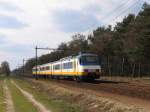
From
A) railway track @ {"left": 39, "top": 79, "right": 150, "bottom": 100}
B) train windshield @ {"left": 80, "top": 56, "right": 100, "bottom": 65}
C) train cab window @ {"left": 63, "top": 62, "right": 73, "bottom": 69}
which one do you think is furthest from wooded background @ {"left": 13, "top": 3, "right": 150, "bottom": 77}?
railway track @ {"left": 39, "top": 79, "right": 150, "bottom": 100}

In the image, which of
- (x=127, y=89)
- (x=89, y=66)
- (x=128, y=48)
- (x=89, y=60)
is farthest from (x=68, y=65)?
(x=127, y=89)

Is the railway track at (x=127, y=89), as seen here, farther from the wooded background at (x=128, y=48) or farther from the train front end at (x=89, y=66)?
the wooded background at (x=128, y=48)

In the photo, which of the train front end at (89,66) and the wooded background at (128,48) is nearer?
the train front end at (89,66)

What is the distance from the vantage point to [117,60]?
268 ft

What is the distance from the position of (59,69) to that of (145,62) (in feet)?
44.9

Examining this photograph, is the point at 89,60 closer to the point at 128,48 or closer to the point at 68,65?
the point at 68,65

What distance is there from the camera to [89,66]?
44875 mm

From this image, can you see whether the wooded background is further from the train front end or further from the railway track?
the railway track

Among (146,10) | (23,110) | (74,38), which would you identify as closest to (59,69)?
(146,10)

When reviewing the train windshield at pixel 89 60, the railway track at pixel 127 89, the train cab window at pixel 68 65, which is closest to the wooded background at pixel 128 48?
the train cab window at pixel 68 65

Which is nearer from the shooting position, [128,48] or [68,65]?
[68,65]

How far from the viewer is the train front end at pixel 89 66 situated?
146 feet

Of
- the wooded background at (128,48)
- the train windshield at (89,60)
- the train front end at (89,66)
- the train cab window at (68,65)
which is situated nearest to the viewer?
the train front end at (89,66)

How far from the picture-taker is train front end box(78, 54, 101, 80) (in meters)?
44.5
